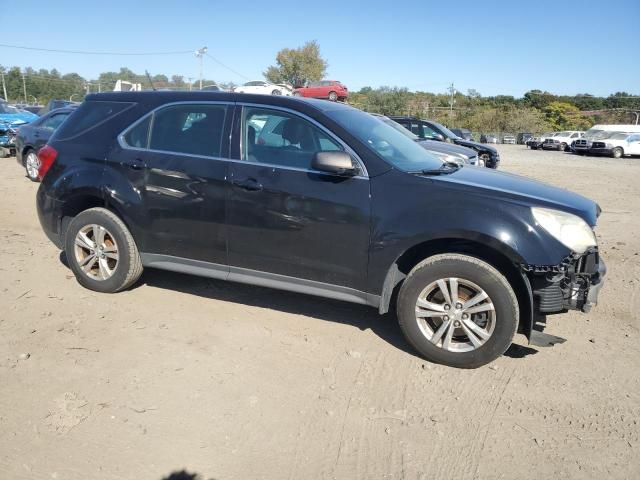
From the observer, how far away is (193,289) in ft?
16.3

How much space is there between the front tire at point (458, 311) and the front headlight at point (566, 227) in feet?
1.47

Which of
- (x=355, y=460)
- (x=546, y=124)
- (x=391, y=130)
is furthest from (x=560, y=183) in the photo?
(x=546, y=124)

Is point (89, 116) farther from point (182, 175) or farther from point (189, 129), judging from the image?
point (182, 175)

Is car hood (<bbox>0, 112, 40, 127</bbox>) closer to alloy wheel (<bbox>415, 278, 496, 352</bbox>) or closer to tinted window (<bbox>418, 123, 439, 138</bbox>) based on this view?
tinted window (<bbox>418, 123, 439, 138</bbox>)

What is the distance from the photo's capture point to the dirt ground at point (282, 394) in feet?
8.63

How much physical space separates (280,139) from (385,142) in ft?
2.88

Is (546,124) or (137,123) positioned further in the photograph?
(546,124)

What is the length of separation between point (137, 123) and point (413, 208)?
2.57 m

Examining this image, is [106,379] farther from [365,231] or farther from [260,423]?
[365,231]

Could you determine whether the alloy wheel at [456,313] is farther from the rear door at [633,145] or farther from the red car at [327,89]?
the rear door at [633,145]

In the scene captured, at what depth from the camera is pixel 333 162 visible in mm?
3609

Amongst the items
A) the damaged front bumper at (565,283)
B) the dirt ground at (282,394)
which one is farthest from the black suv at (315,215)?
the dirt ground at (282,394)

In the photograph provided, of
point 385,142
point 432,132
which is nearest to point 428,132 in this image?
point 432,132

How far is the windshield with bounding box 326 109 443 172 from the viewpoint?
393 cm
